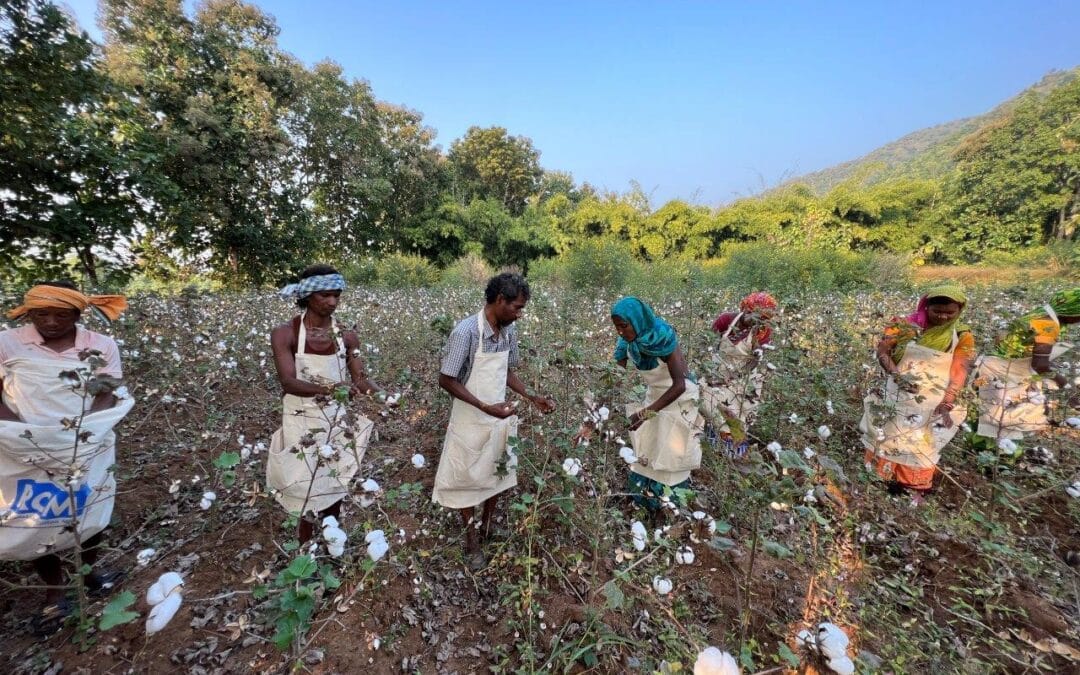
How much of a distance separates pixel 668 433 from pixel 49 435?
9.86 ft

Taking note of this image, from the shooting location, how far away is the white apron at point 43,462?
171 centimetres

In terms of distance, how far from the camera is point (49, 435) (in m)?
1.78

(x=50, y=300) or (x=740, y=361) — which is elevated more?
(x=50, y=300)

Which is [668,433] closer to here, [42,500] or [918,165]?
[42,500]

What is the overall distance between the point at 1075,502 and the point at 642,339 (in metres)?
3.13

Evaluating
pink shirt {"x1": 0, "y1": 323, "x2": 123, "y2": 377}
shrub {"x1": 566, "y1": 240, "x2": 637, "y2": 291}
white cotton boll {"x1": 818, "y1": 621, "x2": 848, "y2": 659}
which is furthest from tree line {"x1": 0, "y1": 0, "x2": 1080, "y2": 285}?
white cotton boll {"x1": 818, "y1": 621, "x2": 848, "y2": 659}

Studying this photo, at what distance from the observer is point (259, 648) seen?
1883 mm

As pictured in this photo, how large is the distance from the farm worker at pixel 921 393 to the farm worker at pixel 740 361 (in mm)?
729

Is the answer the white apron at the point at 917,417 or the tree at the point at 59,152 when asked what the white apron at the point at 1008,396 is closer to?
the white apron at the point at 917,417

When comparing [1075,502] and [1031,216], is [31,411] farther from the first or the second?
[1031,216]

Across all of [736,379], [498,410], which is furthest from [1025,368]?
[498,410]

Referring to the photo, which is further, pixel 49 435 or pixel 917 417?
pixel 917 417

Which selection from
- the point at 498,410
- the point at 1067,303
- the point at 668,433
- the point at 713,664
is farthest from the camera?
the point at 1067,303

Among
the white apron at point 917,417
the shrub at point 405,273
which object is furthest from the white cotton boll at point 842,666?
the shrub at point 405,273
